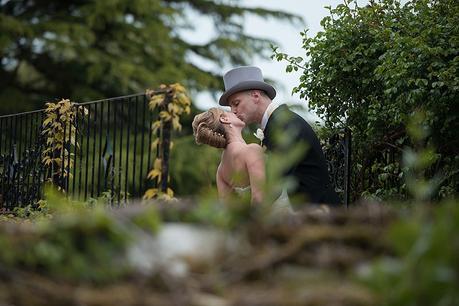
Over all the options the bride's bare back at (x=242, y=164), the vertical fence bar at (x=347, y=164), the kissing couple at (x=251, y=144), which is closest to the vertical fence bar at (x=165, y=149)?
the kissing couple at (x=251, y=144)

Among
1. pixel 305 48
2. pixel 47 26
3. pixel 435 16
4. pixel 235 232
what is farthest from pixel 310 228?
pixel 47 26

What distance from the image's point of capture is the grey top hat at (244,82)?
6027 mm

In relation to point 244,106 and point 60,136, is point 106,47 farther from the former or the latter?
point 244,106

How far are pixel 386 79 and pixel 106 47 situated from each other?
1405cm

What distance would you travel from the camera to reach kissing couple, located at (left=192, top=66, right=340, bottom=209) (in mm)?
5305

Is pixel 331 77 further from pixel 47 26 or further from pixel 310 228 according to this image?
pixel 47 26

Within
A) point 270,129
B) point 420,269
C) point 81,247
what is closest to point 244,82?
point 270,129

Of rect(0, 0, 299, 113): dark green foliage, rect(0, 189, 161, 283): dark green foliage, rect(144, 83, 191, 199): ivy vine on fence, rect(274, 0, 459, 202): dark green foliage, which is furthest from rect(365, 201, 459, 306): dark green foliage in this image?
rect(0, 0, 299, 113): dark green foliage

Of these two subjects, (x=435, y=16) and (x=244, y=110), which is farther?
(x=435, y=16)

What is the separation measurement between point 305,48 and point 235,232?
746cm

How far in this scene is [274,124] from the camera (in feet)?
17.0

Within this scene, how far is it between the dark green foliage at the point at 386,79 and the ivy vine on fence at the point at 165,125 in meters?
2.30

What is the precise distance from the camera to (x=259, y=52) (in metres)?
21.8

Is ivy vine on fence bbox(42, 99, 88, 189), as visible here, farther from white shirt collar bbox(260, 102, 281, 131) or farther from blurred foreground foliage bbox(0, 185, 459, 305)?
blurred foreground foliage bbox(0, 185, 459, 305)
